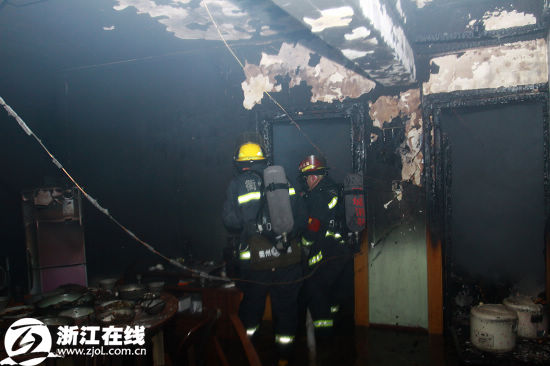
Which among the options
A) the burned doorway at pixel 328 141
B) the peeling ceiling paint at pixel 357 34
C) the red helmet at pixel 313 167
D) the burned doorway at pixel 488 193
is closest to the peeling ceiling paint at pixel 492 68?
the burned doorway at pixel 488 193

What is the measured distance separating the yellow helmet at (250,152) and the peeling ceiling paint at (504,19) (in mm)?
2733

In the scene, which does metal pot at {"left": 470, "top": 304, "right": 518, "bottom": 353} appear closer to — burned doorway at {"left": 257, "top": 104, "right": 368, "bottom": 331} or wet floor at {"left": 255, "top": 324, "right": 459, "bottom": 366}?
wet floor at {"left": 255, "top": 324, "right": 459, "bottom": 366}

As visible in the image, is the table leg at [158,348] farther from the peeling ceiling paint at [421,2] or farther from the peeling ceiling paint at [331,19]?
the peeling ceiling paint at [421,2]

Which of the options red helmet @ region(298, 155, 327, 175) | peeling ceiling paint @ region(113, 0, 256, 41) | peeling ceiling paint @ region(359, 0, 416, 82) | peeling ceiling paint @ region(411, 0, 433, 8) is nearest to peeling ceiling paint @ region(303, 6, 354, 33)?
peeling ceiling paint @ region(359, 0, 416, 82)

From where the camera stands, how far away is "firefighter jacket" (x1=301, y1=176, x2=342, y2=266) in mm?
4062

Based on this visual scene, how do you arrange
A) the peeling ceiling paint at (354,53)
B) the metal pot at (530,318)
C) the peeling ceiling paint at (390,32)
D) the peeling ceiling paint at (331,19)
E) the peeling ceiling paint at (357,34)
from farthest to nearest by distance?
the metal pot at (530,318) < the peeling ceiling paint at (354,53) < the peeling ceiling paint at (357,34) < the peeling ceiling paint at (390,32) < the peeling ceiling paint at (331,19)

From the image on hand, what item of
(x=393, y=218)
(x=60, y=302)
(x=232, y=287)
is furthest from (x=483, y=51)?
(x=60, y=302)

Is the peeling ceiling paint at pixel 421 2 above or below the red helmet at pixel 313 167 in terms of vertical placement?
above

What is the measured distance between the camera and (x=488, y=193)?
168 inches

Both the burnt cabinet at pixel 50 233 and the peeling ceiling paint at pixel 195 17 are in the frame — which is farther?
the burnt cabinet at pixel 50 233

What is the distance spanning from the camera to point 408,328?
14.6 ft

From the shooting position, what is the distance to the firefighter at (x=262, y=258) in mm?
3664

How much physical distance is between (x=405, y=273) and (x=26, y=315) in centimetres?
378

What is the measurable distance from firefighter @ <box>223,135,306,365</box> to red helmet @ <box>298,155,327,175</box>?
0.56 meters
